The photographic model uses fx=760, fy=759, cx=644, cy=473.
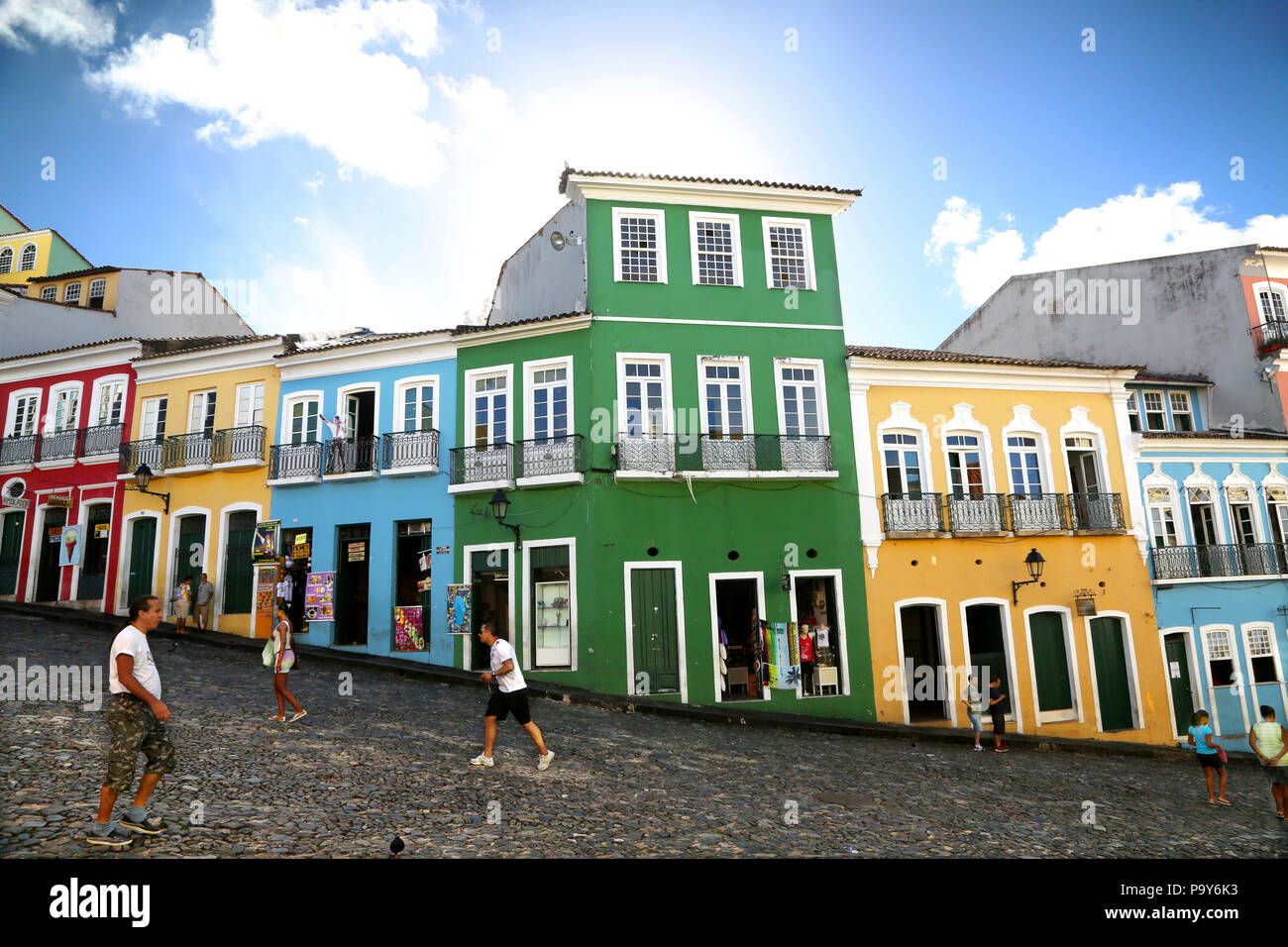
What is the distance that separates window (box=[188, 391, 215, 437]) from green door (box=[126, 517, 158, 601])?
2.69 meters

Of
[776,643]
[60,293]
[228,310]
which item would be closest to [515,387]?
[776,643]

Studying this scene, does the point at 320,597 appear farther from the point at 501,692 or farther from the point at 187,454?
the point at 501,692

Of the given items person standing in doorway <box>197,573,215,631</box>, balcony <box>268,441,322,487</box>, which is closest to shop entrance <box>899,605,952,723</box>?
balcony <box>268,441,322,487</box>

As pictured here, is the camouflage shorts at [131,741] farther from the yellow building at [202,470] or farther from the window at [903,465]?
the window at [903,465]

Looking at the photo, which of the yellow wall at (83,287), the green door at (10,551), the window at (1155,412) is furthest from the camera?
the yellow wall at (83,287)

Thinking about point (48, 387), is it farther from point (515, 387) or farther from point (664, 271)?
point (664, 271)

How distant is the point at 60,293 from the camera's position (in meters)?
26.0

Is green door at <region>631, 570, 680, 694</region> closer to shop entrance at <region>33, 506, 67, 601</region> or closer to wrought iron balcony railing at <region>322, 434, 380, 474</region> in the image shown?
wrought iron balcony railing at <region>322, 434, 380, 474</region>

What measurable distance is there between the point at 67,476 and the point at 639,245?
16.9 meters

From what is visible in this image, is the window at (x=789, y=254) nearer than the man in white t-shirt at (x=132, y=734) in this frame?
No

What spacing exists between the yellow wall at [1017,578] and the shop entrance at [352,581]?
1166 centimetres

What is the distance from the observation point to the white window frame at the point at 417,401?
1775 centimetres

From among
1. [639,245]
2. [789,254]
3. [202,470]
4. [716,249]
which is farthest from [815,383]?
[202,470]

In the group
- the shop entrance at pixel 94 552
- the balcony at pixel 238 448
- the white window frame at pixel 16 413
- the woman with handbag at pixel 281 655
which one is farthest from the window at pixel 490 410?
the white window frame at pixel 16 413
